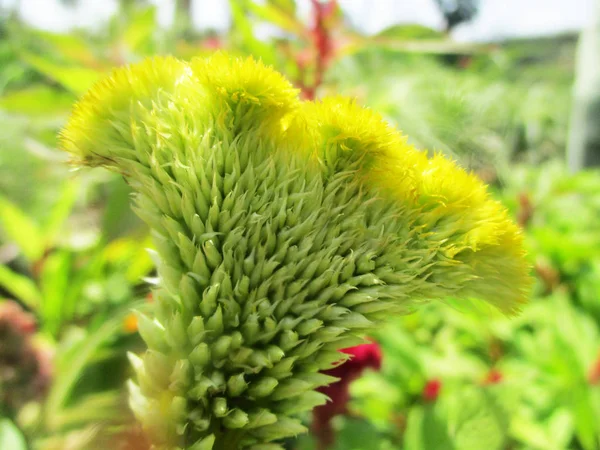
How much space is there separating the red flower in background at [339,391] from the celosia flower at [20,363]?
0.70m

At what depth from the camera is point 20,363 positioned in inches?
45.9

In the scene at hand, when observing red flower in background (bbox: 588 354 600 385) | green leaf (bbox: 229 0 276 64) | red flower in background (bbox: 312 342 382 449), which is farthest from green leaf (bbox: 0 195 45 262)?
red flower in background (bbox: 588 354 600 385)

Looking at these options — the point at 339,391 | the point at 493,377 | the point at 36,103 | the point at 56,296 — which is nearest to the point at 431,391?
the point at 493,377

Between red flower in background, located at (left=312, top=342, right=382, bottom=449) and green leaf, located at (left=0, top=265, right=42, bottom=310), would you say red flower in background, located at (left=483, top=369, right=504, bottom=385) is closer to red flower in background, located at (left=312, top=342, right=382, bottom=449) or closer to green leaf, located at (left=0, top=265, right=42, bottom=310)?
red flower in background, located at (left=312, top=342, right=382, bottom=449)

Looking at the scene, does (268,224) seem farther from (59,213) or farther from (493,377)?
(59,213)

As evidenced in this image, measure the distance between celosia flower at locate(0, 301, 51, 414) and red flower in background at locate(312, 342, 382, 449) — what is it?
0.70 metres

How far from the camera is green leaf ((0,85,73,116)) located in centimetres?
122

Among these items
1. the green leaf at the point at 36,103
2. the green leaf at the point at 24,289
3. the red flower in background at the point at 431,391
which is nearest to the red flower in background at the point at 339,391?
the red flower in background at the point at 431,391

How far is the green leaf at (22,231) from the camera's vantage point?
148 cm

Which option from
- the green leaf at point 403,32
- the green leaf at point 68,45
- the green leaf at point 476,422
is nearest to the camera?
the green leaf at point 476,422

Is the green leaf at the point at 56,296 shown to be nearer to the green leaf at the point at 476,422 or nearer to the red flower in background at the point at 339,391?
the red flower in background at the point at 339,391

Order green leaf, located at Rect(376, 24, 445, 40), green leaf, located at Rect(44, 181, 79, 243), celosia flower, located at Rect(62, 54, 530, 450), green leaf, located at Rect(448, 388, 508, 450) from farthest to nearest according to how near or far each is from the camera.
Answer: green leaf, located at Rect(44, 181, 79, 243) → green leaf, located at Rect(376, 24, 445, 40) → green leaf, located at Rect(448, 388, 508, 450) → celosia flower, located at Rect(62, 54, 530, 450)

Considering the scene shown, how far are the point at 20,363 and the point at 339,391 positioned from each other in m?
0.83

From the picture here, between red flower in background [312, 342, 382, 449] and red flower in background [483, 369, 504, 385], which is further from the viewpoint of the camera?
red flower in background [483, 369, 504, 385]
